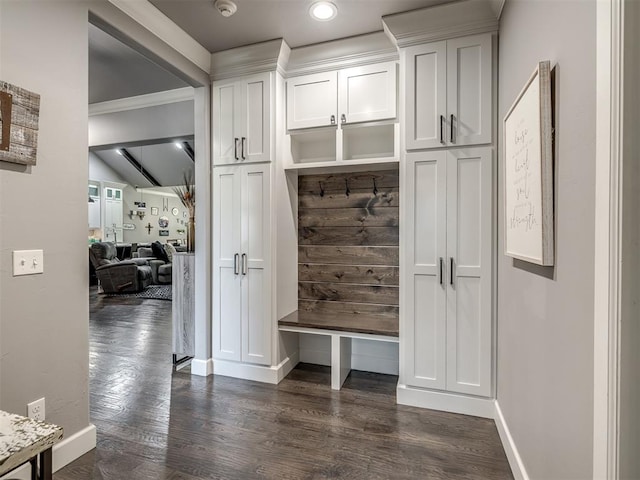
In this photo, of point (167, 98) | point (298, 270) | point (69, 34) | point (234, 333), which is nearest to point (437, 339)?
point (298, 270)

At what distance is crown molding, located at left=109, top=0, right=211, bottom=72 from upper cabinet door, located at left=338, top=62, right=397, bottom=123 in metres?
1.20

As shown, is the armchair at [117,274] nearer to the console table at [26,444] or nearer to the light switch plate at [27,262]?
the light switch plate at [27,262]

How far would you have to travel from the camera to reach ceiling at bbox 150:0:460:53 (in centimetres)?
229

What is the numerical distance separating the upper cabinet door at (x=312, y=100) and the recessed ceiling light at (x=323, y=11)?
0.41 meters

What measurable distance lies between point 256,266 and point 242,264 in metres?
0.13

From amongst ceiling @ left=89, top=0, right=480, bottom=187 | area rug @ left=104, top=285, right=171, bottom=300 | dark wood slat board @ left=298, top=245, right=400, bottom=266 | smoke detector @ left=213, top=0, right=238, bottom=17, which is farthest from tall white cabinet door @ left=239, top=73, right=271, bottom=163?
area rug @ left=104, top=285, right=171, bottom=300

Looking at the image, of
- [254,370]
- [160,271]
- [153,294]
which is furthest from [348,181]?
[160,271]

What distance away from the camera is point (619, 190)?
2.75ft

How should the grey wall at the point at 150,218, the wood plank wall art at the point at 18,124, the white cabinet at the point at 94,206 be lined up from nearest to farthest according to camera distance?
the wood plank wall art at the point at 18,124
the white cabinet at the point at 94,206
the grey wall at the point at 150,218

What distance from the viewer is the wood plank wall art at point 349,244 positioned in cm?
299

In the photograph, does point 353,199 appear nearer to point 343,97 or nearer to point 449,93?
point 343,97

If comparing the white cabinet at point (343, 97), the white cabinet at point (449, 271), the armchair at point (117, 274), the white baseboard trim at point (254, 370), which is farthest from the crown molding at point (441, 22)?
the armchair at point (117, 274)

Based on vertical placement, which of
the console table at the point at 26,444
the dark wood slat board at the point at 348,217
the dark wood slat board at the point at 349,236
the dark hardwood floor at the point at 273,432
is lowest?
the dark hardwood floor at the point at 273,432

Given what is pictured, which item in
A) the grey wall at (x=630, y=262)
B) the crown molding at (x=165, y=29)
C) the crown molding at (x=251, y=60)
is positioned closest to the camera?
the grey wall at (x=630, y=262)
